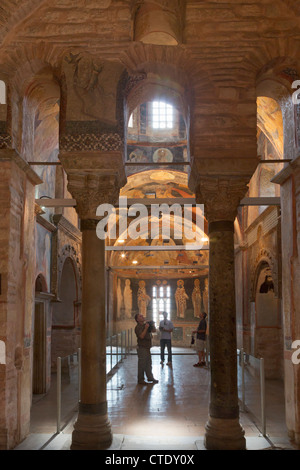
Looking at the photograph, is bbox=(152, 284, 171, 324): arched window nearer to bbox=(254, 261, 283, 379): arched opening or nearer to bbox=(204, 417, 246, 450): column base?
bbox=(254, 261, 283, 379): arched opening

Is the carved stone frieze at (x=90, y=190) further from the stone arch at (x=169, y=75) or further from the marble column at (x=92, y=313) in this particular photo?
the stone arch at (x=169, y=75)

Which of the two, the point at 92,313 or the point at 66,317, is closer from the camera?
the point at 92,313

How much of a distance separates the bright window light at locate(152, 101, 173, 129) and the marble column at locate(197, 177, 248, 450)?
9698mm

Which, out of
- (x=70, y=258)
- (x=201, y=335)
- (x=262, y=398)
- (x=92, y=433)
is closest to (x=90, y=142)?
(x=92, y=433)

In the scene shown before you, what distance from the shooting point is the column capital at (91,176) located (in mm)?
6559

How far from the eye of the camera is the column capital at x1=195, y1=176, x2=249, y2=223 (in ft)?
21.7

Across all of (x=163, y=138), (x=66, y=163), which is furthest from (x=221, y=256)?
(x=163, y=138)

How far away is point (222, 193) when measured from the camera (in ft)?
21.8

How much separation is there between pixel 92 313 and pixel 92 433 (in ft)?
5.04

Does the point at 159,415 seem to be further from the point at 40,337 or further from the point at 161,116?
the point at 161,116

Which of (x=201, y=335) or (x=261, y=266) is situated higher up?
(x=261, y=266)

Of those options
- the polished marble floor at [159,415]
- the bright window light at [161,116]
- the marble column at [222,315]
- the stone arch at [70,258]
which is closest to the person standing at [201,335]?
Answer: the polished marble floor at [159,415]

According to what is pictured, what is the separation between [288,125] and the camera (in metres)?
7.73
